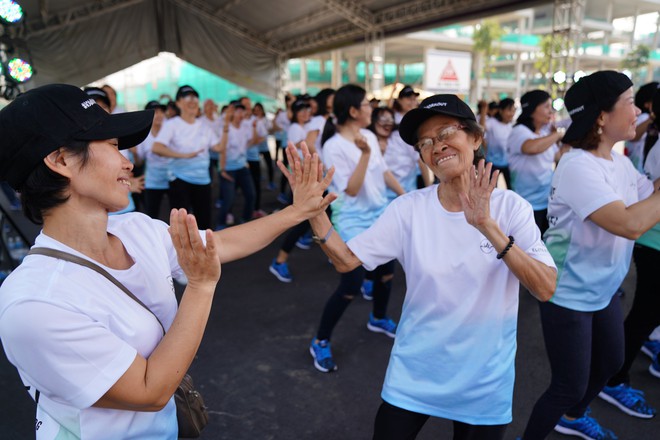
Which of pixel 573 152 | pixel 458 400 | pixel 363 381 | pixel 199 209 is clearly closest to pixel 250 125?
pixel 199 209

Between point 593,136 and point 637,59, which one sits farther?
point 637,59

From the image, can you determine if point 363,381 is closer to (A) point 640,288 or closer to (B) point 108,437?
(A) point 640,288

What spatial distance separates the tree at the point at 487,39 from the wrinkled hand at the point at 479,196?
129 feet

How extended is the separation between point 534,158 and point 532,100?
59 centimetres

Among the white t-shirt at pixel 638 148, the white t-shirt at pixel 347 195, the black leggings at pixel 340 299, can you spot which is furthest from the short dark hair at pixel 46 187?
the white t-shirt at pixel 638 148

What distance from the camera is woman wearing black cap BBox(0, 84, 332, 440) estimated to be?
1000mm

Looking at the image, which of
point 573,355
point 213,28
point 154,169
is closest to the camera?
point 573,355

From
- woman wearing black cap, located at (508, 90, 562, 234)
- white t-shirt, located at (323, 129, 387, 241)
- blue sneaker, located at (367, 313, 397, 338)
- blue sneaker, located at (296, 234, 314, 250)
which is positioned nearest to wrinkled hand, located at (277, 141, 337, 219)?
white t-shirt, located at (323, 129, 387, 241)

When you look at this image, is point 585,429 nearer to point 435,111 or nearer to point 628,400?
point 628,400

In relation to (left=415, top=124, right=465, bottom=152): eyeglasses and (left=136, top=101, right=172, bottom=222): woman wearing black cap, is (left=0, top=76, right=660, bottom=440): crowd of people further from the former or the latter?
(left=136, top=101, right=172, bottom=222): woman wearing black cap

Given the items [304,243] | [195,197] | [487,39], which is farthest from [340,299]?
[487,39]

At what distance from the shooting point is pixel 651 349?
343 centimetres

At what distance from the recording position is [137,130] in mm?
1242

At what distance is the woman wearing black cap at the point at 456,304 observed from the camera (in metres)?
1.60
